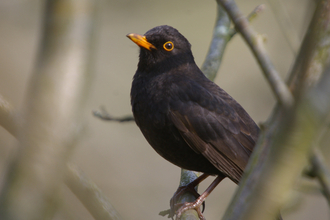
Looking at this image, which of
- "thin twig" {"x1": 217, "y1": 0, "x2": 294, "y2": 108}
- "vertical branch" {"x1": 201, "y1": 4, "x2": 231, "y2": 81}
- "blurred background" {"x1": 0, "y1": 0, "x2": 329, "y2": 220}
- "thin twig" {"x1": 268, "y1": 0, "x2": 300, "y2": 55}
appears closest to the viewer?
"thin twig" {"x1": 217, "y1": 0, "x2": 294, "y2": 108}

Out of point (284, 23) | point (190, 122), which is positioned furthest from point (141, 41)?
point (284, 23)

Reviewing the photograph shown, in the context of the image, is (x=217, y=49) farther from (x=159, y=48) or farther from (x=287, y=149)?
(x=287, y=149)

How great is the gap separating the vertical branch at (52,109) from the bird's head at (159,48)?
2.12m

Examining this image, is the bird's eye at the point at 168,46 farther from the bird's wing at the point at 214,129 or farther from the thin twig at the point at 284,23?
the thin twig at the point at 284,23

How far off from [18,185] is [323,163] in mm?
1543

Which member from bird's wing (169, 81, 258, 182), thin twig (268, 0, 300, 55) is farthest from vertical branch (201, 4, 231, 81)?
thin twig (268, 0, 300, 55)

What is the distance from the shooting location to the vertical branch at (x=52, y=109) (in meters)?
1.66

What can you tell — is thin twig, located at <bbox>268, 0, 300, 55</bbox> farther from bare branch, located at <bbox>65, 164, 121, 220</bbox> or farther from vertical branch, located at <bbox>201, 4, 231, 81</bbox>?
vertical branch, located at <bbox>201, 4, 231, 81</bbox>

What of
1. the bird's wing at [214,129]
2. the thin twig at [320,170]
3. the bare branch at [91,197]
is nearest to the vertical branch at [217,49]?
the bird's wing at [214,129]

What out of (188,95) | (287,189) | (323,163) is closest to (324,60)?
(287,189)

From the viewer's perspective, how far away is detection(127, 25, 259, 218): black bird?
3613mm

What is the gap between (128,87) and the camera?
8.01 metres

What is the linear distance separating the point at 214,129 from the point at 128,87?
4.56 metres

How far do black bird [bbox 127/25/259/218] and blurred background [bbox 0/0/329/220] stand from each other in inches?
93.8
